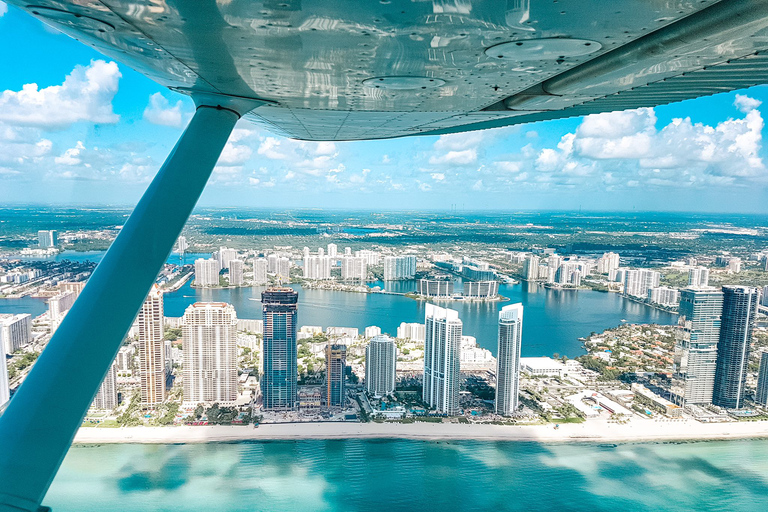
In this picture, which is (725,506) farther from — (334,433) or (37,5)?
(37,5)

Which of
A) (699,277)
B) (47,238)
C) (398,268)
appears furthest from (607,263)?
(47,238)

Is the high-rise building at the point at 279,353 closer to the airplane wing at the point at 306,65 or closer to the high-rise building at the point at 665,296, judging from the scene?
the airplane wing at the point at 306,65

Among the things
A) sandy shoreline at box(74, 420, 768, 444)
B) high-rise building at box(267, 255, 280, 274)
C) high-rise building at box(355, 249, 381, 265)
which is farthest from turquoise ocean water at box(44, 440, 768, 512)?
high-rise building at box(355, 249, 381, 265)

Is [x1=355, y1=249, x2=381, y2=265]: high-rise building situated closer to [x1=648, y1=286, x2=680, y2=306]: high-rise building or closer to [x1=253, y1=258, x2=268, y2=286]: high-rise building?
[x1=253, y1=258, x2=268, y2=286]: high-rise building


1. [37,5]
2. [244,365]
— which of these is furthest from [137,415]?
[37,5]

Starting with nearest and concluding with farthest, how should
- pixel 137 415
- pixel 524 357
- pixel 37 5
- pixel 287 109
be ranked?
pixel 37 5, pixel 287 109, pixel 137 415, pixel 524 357
